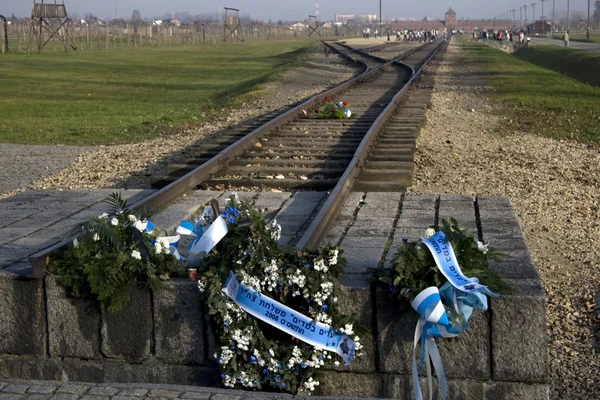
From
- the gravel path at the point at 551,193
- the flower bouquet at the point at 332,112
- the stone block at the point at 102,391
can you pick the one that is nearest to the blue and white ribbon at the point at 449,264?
the gravel path at the point at 551,193

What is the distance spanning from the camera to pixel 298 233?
622 centimetres

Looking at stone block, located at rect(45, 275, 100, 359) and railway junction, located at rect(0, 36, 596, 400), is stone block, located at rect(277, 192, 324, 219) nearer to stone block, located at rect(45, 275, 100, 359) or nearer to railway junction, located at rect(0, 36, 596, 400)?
railway junction, located at rect(0, 36, 596, 400)

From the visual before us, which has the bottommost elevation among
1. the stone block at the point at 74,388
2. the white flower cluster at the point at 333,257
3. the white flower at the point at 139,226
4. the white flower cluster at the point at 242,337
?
the stone block at the point at 74,388

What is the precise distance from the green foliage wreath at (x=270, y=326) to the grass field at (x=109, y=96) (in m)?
10.2

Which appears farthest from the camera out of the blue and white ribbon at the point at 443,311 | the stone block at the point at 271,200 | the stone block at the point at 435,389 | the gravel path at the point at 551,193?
the stone block at the point at 271,200

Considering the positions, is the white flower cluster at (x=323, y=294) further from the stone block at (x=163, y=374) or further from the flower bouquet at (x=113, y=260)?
the flower bouquet at (x=113, y=260)

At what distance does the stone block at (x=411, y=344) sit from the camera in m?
4.30

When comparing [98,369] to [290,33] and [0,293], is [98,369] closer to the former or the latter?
[0,293]

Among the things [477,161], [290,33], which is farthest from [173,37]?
[477,161]

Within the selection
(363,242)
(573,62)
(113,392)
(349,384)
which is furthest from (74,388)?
(573,62)

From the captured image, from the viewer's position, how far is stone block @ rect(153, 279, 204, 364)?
15.1 feet

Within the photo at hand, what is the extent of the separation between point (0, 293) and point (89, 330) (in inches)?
20.6

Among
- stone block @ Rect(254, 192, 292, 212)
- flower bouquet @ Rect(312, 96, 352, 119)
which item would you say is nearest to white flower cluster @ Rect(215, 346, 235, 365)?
stone block @ Rect(254, 192, 292, 212)

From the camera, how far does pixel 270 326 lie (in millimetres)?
4539
